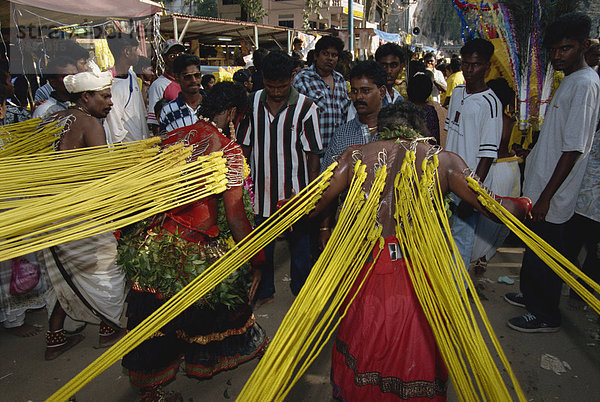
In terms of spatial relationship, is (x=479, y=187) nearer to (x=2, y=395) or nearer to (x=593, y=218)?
(x=593, y=218)

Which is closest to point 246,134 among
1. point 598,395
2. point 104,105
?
point 104,105

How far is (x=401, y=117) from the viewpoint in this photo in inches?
75.6

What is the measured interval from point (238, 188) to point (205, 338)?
3.15ft

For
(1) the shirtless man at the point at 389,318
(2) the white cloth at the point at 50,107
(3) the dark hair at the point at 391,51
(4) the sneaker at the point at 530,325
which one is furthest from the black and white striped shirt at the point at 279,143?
(4) the sneaker at the point at 530,325

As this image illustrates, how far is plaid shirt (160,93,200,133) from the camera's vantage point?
3.40m

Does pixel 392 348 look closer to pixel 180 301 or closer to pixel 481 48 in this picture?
pixel 180 301

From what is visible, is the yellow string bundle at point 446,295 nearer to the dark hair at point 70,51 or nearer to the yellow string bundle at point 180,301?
the yellow string bundle at point 180,301

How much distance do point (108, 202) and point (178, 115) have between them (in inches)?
88.9

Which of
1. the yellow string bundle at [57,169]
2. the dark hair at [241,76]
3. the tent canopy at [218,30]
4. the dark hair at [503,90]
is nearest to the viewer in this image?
the yellow string bundle at [57,169]

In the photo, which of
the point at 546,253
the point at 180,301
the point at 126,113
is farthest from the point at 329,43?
the point at 180,301

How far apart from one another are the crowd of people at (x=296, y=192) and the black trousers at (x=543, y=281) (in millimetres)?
10

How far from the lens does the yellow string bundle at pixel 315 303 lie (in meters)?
1.08

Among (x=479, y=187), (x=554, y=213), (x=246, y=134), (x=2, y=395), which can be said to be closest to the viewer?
(x=479, y=187)

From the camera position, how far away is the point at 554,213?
2732 mm
